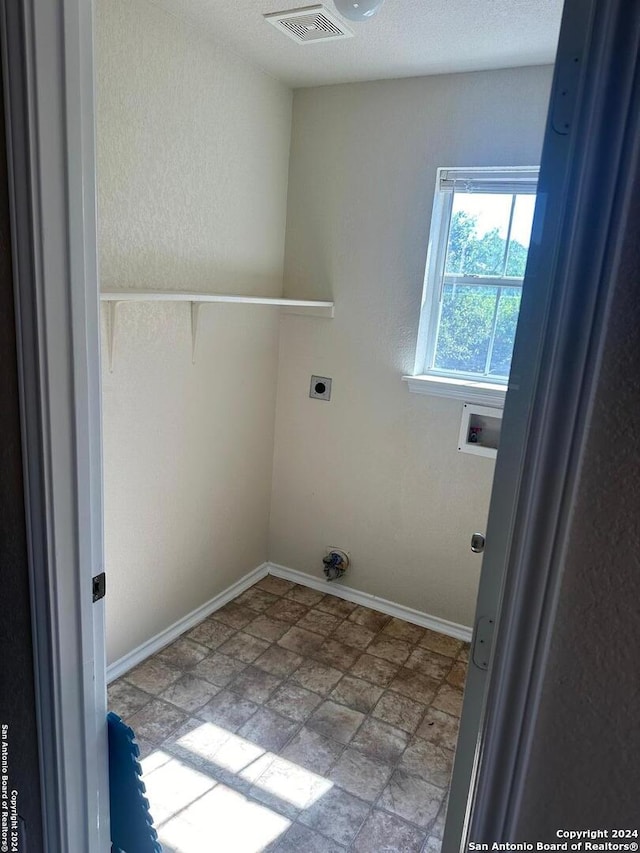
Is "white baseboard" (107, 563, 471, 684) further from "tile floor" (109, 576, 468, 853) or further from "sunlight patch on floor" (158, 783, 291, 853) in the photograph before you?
"sunlight patch on floor" (158, 783, 291, 853)

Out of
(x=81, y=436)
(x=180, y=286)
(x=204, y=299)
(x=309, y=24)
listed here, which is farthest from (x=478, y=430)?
Result: (x=81, y=436)

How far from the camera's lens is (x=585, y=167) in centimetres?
53

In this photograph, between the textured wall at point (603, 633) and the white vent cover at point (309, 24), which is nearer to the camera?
the textured wall at point (603, 633)

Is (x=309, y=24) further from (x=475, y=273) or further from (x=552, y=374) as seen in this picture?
(x=552, y=374)

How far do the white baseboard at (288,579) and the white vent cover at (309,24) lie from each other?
8.13ft

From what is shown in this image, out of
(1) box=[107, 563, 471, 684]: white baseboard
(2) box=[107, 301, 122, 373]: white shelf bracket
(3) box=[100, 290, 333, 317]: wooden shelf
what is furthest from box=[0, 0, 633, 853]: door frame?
(1) box=[107, 563, 471, 684]: white baseboard

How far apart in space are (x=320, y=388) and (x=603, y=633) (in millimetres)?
2338

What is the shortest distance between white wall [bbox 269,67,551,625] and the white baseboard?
0.20ft

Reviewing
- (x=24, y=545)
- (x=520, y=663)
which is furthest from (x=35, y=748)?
(x=520, y=663)

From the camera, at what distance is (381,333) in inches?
105

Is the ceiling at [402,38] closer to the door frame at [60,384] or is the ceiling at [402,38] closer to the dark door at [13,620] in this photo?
the door frame at [60,384]

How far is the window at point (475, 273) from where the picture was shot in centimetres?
239

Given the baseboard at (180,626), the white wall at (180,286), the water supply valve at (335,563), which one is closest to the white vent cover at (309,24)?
the white wall at (180,286)

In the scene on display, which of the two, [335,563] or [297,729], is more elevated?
[335,563]
